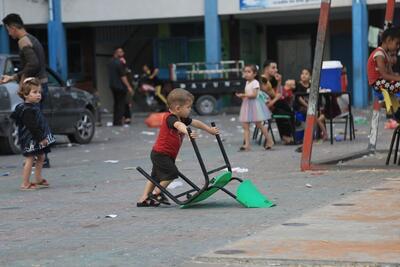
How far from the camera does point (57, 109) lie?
52.1 feet

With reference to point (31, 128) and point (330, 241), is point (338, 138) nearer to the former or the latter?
point (31, 128)

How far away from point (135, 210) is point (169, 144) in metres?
0.74

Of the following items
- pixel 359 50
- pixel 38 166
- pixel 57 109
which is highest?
pixel 359 50

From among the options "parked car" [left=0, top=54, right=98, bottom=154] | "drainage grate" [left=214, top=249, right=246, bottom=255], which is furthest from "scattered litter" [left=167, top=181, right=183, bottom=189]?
"parked car" [left=0, top=54, right=98, bottom=154]

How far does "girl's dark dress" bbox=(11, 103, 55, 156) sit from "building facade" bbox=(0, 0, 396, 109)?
17455 mm

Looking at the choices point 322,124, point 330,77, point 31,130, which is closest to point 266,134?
point 322,124

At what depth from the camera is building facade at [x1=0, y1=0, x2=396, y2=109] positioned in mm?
27672

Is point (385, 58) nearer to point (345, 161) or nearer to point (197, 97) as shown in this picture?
point (345, 161)

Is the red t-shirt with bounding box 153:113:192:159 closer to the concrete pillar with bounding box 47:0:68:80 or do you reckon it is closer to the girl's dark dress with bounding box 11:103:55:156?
the girl's dark dress with bounding box 11:103:55:156

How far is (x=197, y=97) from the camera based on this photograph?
87.0ft

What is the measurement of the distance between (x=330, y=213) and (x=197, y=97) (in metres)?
19.3

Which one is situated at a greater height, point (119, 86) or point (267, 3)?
point (267, 3)

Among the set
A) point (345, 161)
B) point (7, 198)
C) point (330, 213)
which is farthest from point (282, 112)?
point (330, 213)

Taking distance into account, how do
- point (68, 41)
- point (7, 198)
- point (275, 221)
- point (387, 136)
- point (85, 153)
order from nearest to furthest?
point (275, 221) < point (7, 198) < point (85, 153) < point (387, 136) < point (68, 41)
